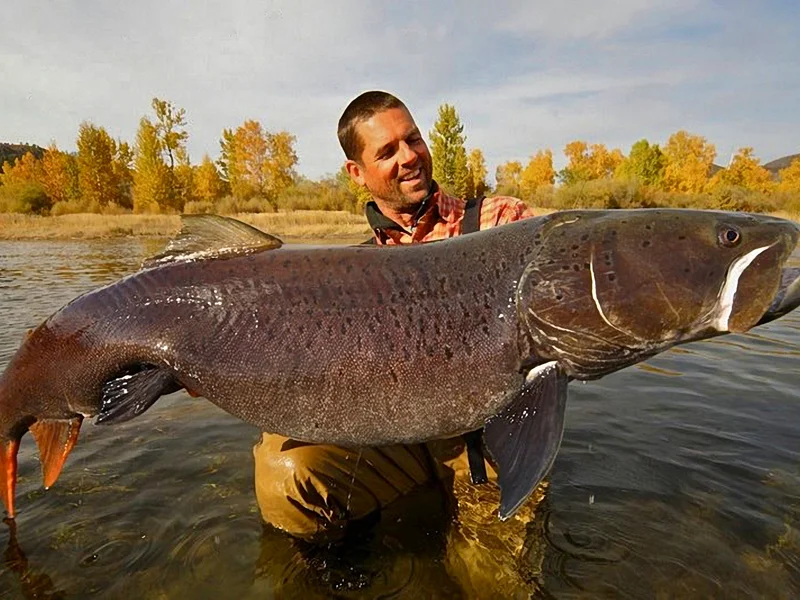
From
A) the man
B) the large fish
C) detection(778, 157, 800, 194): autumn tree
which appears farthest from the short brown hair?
detection(778, 157, 800, 194): autumn tree

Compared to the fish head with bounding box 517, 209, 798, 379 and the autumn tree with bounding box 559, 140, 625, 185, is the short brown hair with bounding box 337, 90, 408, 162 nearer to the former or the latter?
the fish head with bounding box 517, 209, 798, 379

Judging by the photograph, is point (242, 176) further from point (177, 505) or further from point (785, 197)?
point (177, 505)

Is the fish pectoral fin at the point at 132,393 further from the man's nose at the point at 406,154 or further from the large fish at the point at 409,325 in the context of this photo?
the man's nose at the point at 406,154

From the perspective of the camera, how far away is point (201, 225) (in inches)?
103

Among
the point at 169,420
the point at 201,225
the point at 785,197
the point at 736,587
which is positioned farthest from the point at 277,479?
the point at 785,197

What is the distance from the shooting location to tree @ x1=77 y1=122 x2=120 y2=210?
149 feet

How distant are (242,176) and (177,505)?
49.9 metres

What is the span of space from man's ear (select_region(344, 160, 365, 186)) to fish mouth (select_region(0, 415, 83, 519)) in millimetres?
2300

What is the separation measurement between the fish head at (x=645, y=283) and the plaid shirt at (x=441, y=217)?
3.89 ft

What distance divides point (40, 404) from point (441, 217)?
247cm

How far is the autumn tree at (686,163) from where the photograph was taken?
49.1 m

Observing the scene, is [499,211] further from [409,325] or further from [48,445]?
[48,445]

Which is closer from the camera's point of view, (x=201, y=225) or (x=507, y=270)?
(x=507, y=270)

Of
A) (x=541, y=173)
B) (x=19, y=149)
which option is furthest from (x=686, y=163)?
(x=19, y=149)
